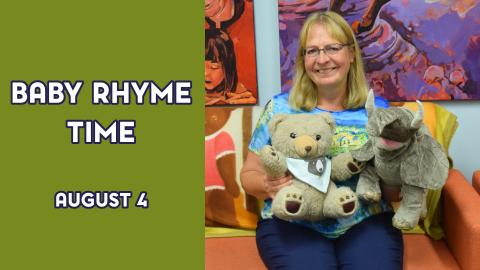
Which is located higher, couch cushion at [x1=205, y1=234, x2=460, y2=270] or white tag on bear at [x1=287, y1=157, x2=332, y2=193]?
white tag on bear at [x1=287, y1=157, x2=332, y2=193]

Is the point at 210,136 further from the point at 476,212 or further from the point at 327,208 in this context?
the point at 476,212

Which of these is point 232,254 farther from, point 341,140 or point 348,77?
point 348,77

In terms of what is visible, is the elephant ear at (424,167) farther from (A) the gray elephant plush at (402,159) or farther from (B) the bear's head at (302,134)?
(B) the bear's head at (302,134)

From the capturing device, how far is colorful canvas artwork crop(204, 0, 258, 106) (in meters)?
1.86

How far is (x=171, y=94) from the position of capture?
144 cm


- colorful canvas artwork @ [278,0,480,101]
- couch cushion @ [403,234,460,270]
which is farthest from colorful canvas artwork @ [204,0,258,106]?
couch cushion @ [403,234,460,270]

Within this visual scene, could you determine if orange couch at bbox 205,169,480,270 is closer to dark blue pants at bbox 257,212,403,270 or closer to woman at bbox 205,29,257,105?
dark blue pants at bbox 257,212,403,270

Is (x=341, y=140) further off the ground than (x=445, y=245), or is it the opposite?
(x=341, y=140)

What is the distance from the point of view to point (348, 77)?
1522mm

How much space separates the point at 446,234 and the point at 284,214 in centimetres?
60

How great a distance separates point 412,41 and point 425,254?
2.49ft

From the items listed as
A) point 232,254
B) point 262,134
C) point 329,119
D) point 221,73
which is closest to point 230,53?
point 221,73

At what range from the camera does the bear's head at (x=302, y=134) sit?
1266 millimetres

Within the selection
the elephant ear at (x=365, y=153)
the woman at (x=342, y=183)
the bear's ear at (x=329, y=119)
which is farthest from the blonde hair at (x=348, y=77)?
the elephant ear at (x=365, y=153)
